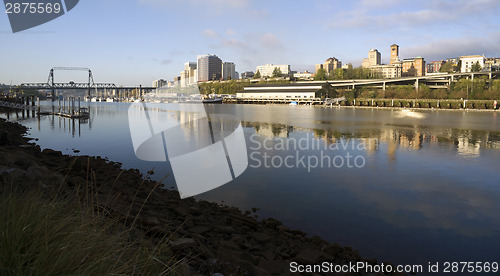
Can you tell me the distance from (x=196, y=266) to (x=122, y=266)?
116 centimetres

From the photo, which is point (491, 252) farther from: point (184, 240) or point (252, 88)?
point (252, 88)

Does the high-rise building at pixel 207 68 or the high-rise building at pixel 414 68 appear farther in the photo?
the high-rise building at pixel 207 68

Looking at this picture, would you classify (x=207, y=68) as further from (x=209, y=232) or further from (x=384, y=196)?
(x=209, y=232)

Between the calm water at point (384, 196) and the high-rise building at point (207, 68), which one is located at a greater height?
the high-rise building at point (207, 68)

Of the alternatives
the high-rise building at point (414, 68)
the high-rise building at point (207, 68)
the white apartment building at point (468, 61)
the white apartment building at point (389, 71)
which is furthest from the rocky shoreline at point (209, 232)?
the white apartment building at point (389, 71)

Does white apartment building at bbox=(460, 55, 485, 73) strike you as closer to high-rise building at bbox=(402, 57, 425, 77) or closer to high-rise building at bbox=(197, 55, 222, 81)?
high-rise building at bbox=(402, 57, 425, 77)

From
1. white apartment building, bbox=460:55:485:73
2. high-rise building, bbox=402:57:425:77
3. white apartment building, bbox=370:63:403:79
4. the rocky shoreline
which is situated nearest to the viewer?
the rocky shoreline

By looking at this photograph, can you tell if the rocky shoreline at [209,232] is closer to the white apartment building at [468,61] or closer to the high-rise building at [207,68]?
the white apartment building at [468,61]

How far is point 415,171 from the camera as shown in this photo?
1047cm

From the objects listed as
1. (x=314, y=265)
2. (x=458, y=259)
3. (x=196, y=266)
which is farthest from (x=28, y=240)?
(x=458, y=259)

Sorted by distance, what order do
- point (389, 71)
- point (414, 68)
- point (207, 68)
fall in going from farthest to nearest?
point (207, 68) < point (389, 71) < point (414, 68)

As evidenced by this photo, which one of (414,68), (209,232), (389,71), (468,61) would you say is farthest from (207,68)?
(209,232)

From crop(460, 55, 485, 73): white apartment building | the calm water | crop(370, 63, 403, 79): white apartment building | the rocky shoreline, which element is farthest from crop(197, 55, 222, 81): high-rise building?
the rocky shoreline

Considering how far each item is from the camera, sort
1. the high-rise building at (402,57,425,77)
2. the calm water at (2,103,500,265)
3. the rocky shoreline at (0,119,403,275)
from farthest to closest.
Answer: the high-rise building at (402,57,425,77) → the calm water at (2,103,500,265) → the rocky shoreline at (0,119,403,275)
